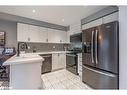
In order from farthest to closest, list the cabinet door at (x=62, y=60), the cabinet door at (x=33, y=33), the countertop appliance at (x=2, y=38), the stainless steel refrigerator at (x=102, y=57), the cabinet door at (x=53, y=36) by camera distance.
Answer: the cabinet door at (x=62, y=60) → the cabinet door at (x=53, y=36) → the cabinet door at (x=33, y=33) → the countertop appliance at (x=2, y=38) → the stainless steel refrigerator at (x=102, y=57)

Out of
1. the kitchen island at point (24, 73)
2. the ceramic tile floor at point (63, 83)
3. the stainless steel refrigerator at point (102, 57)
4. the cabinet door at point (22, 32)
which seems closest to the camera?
the kitchen island at point (24, 73)

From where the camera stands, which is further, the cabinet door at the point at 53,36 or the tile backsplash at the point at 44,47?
the cabinet door at the point at 53,36

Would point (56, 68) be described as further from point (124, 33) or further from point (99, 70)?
point (124, 33)

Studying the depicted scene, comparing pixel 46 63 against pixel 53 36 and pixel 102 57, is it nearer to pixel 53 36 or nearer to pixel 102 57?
pixel 53 36

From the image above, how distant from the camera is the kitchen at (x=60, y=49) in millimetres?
2184

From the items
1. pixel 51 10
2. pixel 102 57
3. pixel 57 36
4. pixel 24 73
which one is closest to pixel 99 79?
pixel 102 57

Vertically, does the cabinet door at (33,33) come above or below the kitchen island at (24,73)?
above

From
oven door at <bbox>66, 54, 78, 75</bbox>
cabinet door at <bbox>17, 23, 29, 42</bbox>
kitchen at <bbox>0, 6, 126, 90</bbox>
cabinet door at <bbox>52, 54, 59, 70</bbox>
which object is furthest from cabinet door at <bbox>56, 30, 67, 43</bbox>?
cabinet door at <bbox>17, 23, 29, 42</bbox>

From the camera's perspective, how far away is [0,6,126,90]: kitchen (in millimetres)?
2184

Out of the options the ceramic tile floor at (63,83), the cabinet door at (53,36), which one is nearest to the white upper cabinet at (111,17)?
the ceramic tile floor at (63,83)

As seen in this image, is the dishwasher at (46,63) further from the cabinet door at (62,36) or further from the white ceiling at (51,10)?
the white ceiling at (51,10)

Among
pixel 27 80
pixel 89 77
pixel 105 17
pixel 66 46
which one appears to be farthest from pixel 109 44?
pixel 66 46

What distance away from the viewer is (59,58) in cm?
572

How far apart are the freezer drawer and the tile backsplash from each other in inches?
104
